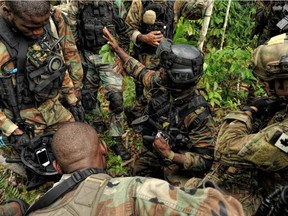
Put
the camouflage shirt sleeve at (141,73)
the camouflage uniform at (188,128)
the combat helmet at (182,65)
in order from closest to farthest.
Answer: the combat helmet at (182,65), the camouflage uniform at (188,128), the camouflage shirt sleeve at (141,73)

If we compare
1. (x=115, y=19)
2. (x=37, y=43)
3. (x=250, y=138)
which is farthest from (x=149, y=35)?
(x=250, y=138)

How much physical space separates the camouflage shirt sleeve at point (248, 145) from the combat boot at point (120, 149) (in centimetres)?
258

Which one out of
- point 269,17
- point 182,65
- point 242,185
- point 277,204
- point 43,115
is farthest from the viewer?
point 269,17

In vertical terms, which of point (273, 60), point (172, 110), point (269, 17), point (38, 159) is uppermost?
point (273, 60)

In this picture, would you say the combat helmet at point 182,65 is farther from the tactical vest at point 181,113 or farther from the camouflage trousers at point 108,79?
the camouflage trousers at point 108,79

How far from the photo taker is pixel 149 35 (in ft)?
17.9

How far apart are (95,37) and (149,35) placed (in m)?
0.86

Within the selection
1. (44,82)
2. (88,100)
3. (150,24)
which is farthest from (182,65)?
(88,100)

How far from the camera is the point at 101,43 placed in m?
5.50

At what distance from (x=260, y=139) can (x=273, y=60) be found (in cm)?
61

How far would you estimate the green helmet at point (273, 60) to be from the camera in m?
2.53

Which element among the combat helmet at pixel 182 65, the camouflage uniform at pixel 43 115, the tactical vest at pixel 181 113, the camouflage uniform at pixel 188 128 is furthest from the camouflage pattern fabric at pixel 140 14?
the combat helmet at pixel 182 65

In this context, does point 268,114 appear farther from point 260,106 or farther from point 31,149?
point 31,149

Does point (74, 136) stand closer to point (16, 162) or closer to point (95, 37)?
point (16, 162)
